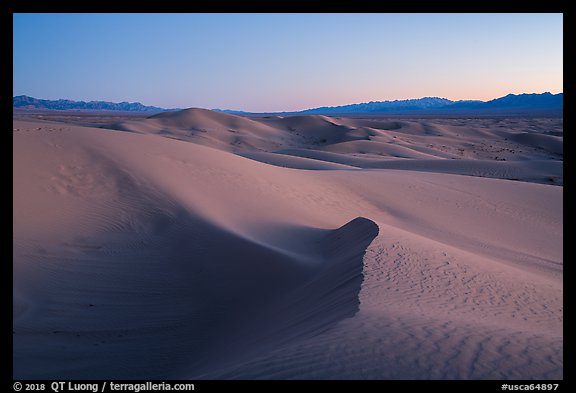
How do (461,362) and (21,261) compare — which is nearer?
(461,362)

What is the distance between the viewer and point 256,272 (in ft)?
24.2

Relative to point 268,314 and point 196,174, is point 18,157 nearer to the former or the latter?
point 196,174

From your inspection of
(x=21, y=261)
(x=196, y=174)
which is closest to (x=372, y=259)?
(x=21, y=261)

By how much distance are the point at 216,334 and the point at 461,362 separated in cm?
334

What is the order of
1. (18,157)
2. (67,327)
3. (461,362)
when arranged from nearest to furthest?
1. (461,362)
2. (67,327)
3. (18,157)

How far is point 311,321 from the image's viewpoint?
471 centimetres

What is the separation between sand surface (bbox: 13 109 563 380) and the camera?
381 centimetres

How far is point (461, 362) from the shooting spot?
341 cm

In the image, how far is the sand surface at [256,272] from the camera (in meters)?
3.81

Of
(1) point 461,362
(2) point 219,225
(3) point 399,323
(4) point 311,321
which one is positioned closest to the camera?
(1) point 461,362
